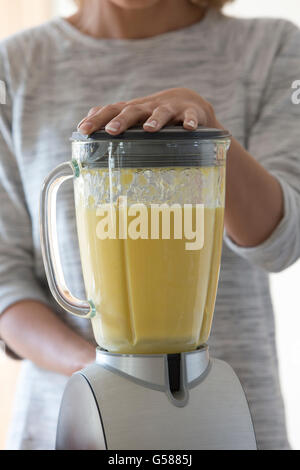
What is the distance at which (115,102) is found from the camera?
0.86 metres

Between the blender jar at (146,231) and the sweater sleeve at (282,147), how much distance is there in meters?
0.23

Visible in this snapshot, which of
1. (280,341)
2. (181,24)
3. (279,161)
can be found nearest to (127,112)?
(279,161)

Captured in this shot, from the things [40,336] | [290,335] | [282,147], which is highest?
[282,147]

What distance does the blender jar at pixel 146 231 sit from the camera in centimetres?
49

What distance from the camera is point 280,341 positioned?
73.1 inches

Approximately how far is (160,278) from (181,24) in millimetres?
533

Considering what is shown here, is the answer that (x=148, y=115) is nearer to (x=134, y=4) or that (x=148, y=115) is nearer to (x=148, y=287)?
(x=148, y=287)

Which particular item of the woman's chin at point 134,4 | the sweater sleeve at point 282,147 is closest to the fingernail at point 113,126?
the sweater sleeve at point 282,147

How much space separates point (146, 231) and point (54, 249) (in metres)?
0.09

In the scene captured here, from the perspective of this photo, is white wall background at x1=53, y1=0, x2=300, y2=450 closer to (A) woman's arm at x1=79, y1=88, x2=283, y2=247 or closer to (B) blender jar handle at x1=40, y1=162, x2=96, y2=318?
(A) woman's arm at x1=79, y1=88, x2=283, y2=247

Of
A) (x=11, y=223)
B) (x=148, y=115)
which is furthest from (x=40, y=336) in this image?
(x=148, y=115)

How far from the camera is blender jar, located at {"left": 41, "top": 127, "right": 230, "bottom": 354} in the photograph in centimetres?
49

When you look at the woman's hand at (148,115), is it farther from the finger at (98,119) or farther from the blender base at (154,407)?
the blender base at (154,407)
